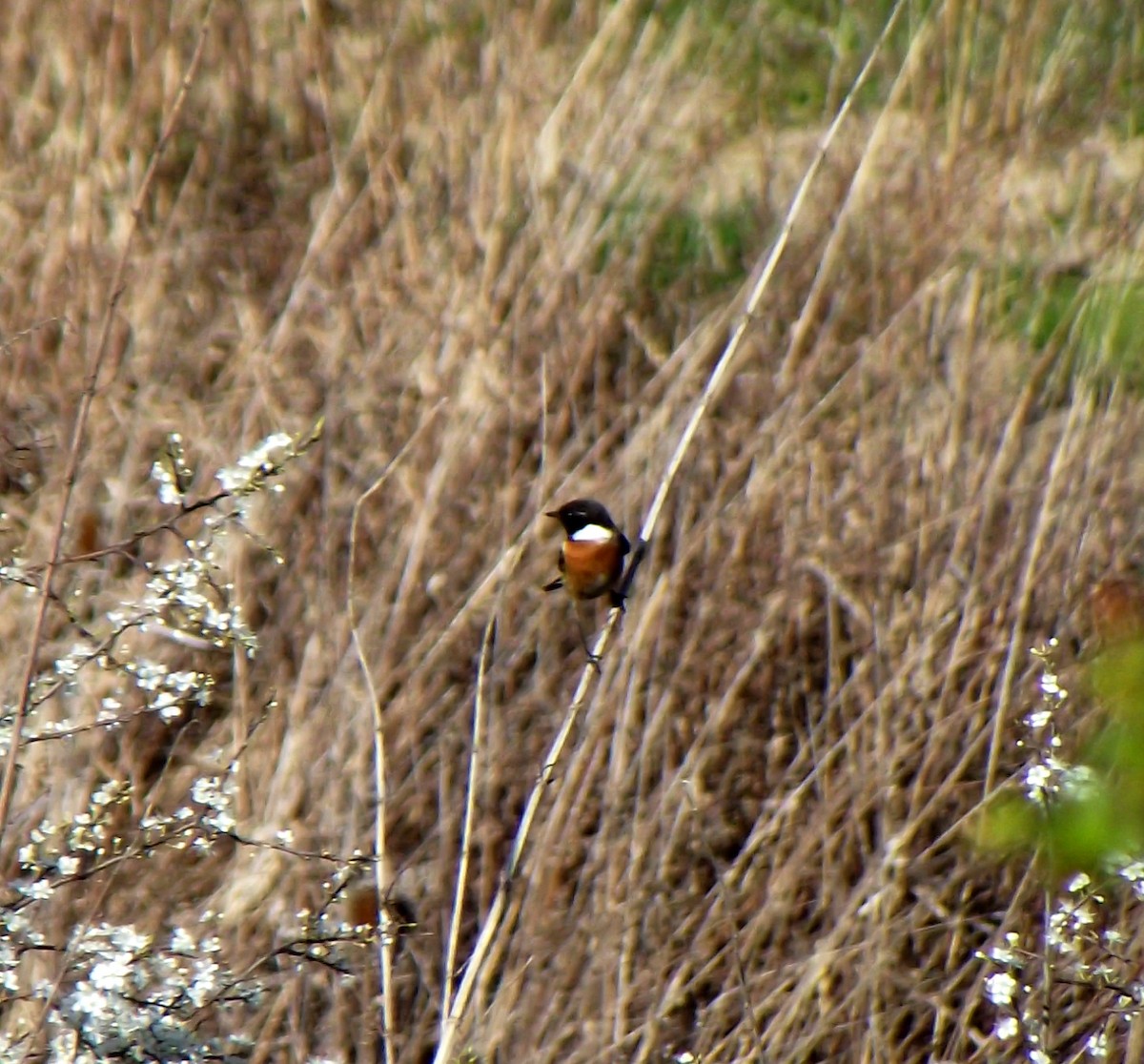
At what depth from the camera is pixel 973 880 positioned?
2.69 metres

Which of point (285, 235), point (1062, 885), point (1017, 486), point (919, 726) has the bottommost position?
point (1062, 885)

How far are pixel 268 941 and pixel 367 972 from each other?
20 cm

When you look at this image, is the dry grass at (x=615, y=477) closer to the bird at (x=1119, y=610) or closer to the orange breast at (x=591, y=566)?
the orange breast at (x=591, y=566)

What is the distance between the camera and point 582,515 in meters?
2.78

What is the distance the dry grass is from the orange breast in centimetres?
11

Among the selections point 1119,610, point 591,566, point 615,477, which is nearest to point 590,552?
point 591,566

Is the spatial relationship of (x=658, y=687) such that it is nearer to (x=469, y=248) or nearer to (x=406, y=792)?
(x=406, y=792)

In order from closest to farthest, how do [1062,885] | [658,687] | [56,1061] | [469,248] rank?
[56,1061] < [1062,885] < [658,687] < [469,248]

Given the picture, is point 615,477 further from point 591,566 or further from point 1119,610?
point 1119,610

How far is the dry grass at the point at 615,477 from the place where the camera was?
261cm

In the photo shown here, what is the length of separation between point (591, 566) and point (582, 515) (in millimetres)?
98

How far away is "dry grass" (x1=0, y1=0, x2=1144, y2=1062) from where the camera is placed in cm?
261

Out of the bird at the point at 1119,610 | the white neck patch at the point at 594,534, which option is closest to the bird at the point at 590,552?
the white neck patch at the point at 594,534

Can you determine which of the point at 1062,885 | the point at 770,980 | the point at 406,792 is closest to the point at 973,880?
the point at 1062,885
